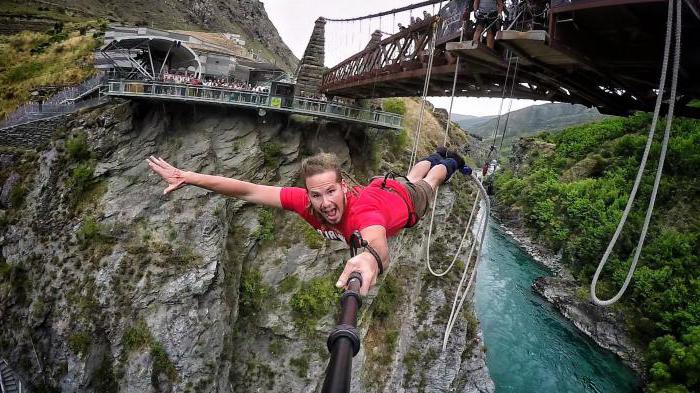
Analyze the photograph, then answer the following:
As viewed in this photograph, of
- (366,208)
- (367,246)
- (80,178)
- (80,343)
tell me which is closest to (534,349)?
(80,343)

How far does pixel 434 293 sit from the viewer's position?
1850 cm

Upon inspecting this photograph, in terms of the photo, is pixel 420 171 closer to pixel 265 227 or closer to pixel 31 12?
pixel 265 227

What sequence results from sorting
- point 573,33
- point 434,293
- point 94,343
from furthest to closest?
point 434,293
point 94,343
point 573,33

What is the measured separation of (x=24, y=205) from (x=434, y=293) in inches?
736

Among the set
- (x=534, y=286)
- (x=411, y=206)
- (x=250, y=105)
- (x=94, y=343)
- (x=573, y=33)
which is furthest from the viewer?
(x=534, y=286)

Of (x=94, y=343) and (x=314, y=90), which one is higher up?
(x=314, y=90)

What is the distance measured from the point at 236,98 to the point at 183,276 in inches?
304

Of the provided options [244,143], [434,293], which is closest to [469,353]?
[434,293]

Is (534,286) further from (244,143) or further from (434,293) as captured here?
(244,143)

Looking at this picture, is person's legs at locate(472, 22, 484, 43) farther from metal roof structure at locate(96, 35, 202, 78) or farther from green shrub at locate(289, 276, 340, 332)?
metal roof structure at locate(96, 35, 202, 78)

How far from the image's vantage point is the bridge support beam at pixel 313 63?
2164cm

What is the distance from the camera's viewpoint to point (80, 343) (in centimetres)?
1355

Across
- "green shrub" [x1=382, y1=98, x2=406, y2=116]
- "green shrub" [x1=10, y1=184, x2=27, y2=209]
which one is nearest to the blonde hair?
"green shrub" [x1=10, y1=184, x2=27, y2=209]

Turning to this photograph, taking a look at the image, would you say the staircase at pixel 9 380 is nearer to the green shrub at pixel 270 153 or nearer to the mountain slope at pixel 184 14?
the green shrub at pixel 270 153
